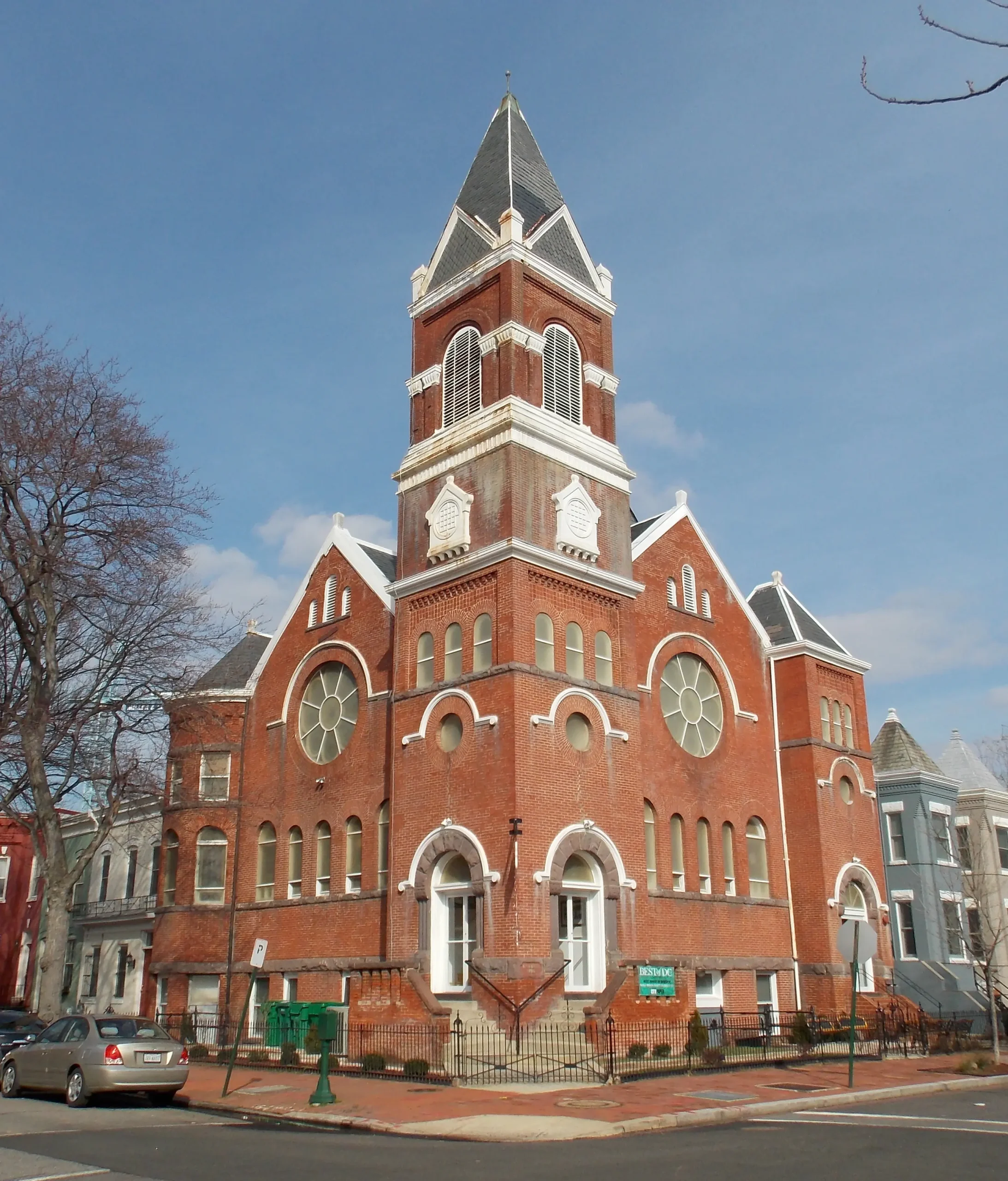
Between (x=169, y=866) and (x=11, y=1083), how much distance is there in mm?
15226

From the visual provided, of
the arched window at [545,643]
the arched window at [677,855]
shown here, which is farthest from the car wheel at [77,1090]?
the arched window at [677,855]

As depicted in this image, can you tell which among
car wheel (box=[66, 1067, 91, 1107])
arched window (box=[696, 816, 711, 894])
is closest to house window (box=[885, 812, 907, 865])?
arched window (box=[696, 816, 711, 894])

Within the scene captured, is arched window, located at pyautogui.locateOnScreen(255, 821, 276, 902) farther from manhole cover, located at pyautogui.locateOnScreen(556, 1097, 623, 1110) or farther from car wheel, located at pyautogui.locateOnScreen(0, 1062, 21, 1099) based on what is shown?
manhole cover, located at pyautogui.locateOnScreen(556, 1097, 623, 1110)

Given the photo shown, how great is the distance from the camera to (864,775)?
36.5 m

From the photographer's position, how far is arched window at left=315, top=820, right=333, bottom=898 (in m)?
32.2

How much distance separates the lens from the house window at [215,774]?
3612 centimetres

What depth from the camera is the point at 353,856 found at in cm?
3153

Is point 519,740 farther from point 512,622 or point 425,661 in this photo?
point 425,661

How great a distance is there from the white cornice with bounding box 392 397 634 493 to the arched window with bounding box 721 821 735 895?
10274mm

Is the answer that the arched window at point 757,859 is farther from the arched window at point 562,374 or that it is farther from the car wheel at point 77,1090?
the car wheel at point 77,1090

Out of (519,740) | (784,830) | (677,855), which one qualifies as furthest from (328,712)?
(784,830)

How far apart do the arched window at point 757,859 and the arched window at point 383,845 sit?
10579mm

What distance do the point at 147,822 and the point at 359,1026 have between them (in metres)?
19.6

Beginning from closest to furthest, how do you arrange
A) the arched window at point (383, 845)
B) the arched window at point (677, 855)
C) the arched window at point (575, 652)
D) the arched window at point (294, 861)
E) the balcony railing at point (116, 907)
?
1. the arched window at point (575, 652)
2. the arched window at point (383, 845)
3. the arched window at point (677, 855)
4. the arched window at point (294, 861)
5. the balcony railing at point (116, 907)
